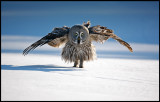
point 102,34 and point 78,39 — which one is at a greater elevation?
point 102,34

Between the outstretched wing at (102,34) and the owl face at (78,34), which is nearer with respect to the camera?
the owl face at (78,34)

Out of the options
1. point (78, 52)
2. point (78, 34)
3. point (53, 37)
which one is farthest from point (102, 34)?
point (53, 37)

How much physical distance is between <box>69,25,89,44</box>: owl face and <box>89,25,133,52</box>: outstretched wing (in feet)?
1.44

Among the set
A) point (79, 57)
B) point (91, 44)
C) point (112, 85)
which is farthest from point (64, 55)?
point (112, 85)

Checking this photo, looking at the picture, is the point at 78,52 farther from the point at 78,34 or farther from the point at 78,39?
the point at 78,34

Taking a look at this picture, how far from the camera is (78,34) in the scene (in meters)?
6.14

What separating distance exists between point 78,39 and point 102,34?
86 centimetres

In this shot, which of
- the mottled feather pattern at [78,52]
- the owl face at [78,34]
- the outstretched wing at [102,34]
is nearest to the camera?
the owl face at [78,34]

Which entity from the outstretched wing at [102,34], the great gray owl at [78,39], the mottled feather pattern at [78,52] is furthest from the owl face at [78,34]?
the outstretched wing at [102,34]

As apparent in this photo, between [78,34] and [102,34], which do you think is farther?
[102,34]

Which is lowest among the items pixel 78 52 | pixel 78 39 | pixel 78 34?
pixel 78 52

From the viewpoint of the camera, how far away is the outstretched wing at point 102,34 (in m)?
6.54

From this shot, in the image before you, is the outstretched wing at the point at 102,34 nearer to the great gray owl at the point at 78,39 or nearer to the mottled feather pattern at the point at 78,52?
the great gray owl at the point at 78,39

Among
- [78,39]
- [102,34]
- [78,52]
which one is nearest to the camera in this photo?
[78,39]
